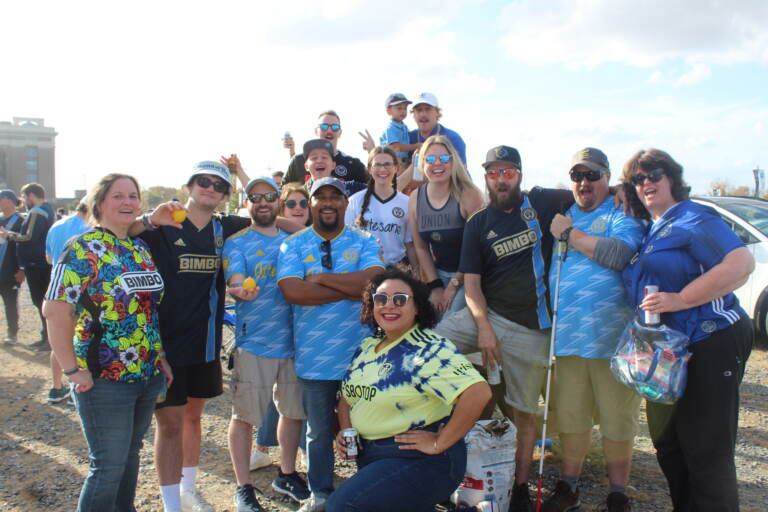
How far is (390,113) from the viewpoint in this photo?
264 inches

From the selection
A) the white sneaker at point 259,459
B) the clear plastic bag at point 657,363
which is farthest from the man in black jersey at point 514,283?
the white sneaker at point 259,459

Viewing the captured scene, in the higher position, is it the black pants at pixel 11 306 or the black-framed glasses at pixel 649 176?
the black-framed glasses at pixel 649 176

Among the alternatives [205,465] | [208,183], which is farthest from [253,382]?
[205,465]

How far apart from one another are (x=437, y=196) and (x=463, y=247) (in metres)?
0.63

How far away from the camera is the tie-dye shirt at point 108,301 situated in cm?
295

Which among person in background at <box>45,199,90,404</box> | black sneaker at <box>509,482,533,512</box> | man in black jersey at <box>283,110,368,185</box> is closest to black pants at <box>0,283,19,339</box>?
person in background at <box>45,199,90,404</box>

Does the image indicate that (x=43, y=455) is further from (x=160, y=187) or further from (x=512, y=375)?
(x=160, y=187)

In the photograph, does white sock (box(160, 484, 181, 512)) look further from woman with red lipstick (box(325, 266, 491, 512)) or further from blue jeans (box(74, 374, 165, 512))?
woman with red lipstick (box(325, 266, 491, 512))

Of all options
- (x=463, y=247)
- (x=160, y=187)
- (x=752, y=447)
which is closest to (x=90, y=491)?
(x=463, y=247)

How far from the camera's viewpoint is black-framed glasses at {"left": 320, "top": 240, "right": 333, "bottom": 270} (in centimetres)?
380

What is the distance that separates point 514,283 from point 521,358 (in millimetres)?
536

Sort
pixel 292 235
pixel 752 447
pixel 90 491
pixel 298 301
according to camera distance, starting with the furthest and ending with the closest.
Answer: pixel 752 447 < pixel 292 235 < pixel 298 301 < pixel 90 491

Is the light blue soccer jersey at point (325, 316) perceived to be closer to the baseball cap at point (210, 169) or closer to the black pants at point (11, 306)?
the baseball cap at point (210, 169)

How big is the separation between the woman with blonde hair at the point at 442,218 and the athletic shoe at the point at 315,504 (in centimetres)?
158
